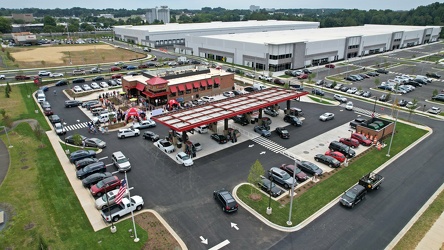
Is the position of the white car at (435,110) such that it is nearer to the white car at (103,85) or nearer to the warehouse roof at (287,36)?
the warehouse roof at (287,36)

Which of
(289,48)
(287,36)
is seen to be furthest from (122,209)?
(287,36)

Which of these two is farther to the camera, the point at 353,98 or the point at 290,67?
the point at 290,67

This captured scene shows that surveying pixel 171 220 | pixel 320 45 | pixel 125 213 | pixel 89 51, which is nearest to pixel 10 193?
pixel 125 213

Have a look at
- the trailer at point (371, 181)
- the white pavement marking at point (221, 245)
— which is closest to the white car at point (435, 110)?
the trailer at point (371, 181)

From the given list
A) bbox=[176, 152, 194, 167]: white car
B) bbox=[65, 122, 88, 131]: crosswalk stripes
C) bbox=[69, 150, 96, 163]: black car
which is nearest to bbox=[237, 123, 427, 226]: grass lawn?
bbox=[176, 152, 194, 167]: white car

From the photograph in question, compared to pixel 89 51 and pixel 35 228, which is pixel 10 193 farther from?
pixel 89 51
